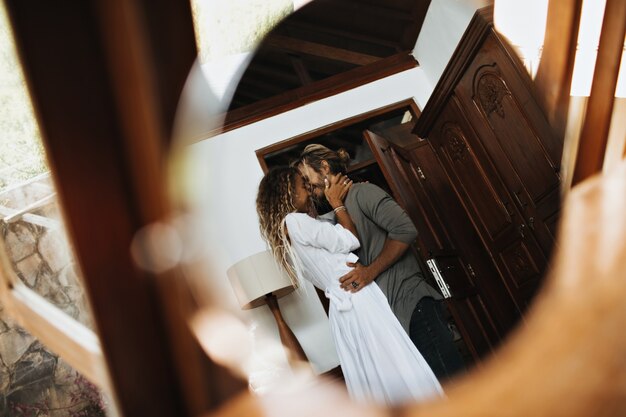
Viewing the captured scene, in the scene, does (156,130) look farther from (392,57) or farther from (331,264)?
(392,57)

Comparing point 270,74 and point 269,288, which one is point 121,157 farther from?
point 270,74

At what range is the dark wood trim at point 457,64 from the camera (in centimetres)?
76

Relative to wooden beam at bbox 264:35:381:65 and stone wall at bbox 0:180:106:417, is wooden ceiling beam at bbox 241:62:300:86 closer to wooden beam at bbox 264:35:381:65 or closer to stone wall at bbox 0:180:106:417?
wooden beam at bbox 264:35:381:65

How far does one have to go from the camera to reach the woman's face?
26.8 inches

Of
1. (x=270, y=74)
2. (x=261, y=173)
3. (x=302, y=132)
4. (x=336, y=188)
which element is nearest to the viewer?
(x=336, y=188)

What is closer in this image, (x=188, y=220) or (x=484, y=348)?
(x=188, y=220)

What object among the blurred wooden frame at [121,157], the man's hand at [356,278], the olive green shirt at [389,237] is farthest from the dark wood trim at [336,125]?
the blurred wooden frame at [121,157]

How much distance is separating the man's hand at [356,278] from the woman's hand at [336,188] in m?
0.10

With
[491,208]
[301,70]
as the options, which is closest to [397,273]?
[491,208]

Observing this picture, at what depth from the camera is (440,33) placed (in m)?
0.88

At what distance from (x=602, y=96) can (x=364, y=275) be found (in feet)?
1.17

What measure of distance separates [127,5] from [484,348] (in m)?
0.54

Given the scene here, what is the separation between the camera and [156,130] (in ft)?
0.63

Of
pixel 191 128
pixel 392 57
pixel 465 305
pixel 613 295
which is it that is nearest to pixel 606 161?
pixel 613 295
